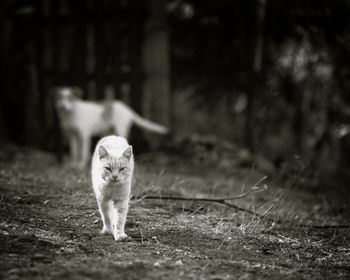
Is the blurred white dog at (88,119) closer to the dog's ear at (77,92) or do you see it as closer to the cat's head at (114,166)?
the dog's ear at (77,92)

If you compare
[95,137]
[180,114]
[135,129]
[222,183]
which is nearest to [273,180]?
[222,183]

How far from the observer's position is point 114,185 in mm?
4262

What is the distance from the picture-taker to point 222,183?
8336 millimetres

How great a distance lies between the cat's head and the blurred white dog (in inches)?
204

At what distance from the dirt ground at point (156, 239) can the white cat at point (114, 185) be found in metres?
0.13

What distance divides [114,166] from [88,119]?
5598mm

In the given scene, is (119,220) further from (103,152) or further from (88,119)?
(88,119)

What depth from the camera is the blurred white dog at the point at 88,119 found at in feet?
31.2

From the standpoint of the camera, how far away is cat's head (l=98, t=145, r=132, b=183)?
13.7 ft

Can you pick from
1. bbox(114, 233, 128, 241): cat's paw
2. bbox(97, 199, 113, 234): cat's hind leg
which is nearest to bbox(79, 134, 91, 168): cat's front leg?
bbox(97, 199, 113, 234): cat's hind leg

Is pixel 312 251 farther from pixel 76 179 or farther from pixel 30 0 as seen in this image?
pixel 30 0

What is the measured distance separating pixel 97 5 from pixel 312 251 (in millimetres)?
7273

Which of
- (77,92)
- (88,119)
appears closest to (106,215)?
(88,119)

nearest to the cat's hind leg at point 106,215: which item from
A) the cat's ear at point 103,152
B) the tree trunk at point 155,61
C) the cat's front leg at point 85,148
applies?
the cat's ear at point 103,152
